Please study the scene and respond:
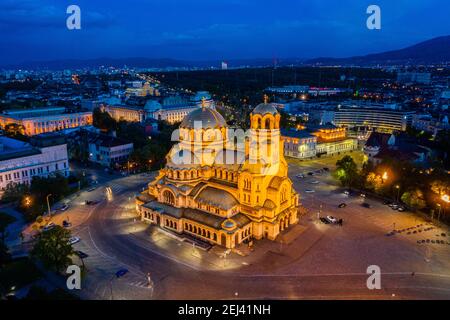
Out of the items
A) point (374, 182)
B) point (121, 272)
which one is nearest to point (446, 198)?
point (374, 182)

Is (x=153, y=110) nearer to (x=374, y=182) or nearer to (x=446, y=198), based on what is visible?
(x=374, y=182)

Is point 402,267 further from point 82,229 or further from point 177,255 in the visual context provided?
point 82,229

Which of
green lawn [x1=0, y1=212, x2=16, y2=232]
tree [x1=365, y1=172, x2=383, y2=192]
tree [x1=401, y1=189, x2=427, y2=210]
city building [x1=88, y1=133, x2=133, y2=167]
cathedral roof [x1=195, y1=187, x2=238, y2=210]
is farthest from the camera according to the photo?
city building [x1=88, y1=133, x2=133, y2=167]

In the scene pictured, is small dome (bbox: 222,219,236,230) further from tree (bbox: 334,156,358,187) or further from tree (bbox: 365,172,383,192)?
tree (bbox: 334,156,358,187)

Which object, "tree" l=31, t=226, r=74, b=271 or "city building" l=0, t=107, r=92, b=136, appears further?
"city building" l=0, t=107, r=92, b=136

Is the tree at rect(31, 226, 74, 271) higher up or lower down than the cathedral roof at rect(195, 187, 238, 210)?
lower down

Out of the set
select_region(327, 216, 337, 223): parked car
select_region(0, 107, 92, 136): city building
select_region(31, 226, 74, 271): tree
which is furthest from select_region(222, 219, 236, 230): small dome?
select_region(0, 107, 92, 136): city building
